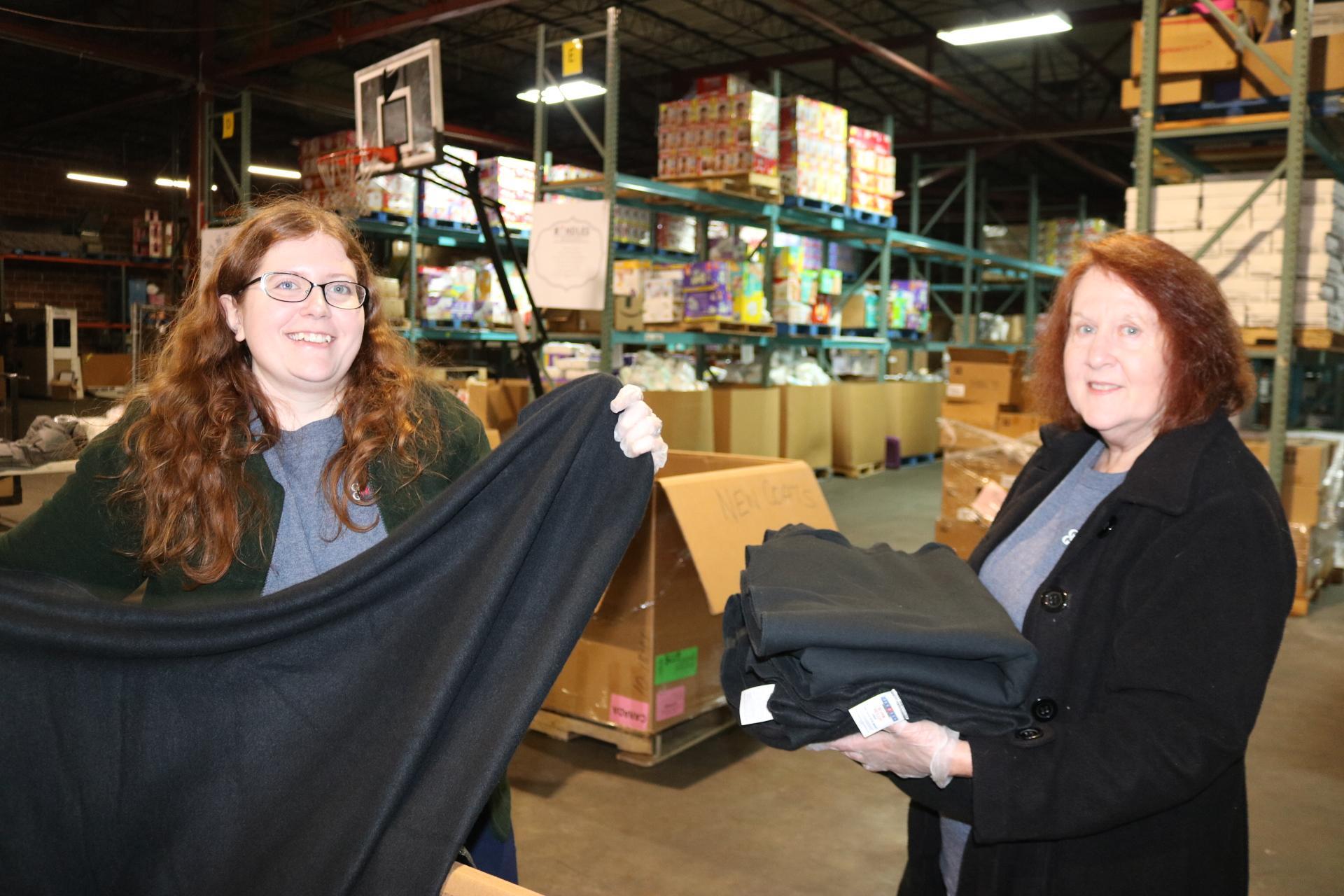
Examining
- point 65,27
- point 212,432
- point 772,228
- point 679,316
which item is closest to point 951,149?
point 772,228

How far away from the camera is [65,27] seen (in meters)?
10.5

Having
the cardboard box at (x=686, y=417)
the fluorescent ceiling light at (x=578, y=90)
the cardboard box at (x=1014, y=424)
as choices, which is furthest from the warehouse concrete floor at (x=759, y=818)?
the fluorescent ceiling light at (x=578, y=90)

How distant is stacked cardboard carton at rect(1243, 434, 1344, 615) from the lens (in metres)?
5.36

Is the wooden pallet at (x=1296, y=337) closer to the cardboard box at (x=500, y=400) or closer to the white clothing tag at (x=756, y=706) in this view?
the cardboard box at (x=500, y=400)

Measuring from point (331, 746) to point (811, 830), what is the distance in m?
2.21

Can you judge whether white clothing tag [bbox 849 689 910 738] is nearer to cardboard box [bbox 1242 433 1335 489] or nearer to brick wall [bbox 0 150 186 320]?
cardboard box [bbox 1242 433 1335 489]

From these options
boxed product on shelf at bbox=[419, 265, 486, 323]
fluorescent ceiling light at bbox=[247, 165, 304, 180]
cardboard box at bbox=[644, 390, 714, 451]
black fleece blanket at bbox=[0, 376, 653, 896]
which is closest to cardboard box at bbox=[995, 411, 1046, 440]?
cardboard box at bbox=[644, 390, 714, 451]

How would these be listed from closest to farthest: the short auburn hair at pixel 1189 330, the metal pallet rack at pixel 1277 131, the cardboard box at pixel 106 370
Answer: the short auburn hair at pixel 1189 330 < the metal pallet rack at pixel 1277 131 < the cardboard box at pixel 106 370

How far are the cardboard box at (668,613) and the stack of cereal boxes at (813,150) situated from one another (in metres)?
5.21

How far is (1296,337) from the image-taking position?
5223 mm

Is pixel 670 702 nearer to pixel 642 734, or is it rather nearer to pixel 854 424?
pixel 642 734

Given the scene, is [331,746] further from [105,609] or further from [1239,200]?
[1239,200]

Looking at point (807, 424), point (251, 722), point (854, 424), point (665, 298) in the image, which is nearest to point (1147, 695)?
point (251, 722)

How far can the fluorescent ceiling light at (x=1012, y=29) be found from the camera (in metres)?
9.44
